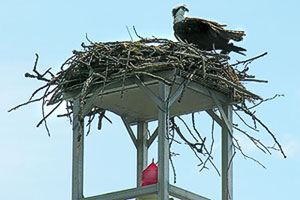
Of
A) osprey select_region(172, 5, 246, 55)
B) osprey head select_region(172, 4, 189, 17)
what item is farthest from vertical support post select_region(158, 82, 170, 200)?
osprey head select_region(172, 4, 189, 17)

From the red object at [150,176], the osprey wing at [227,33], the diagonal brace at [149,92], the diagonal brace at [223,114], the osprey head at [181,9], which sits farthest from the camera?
the osprey head at [181,9]

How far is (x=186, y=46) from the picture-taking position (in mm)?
8641

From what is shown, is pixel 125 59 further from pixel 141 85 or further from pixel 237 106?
pixel 237 106

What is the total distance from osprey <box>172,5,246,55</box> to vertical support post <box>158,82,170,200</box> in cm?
116

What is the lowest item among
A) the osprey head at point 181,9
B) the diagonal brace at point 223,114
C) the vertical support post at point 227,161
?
the vertical support post at point 227,161

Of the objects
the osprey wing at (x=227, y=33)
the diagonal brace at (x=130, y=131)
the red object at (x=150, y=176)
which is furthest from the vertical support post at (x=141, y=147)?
the osprey wing at (x=227, y=33)

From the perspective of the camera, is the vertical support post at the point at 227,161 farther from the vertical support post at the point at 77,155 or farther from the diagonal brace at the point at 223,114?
the vertical support post at the point at 77,155

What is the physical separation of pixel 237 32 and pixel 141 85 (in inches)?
56.0

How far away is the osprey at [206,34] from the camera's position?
372 inches

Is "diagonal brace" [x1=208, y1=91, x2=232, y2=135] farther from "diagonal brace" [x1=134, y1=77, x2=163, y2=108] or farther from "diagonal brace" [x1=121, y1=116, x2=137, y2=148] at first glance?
"diagonal brace" [x1=121, y1=116, x2=137, y2=148]

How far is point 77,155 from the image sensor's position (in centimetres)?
874

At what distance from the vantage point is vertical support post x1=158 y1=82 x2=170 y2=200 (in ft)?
26.2

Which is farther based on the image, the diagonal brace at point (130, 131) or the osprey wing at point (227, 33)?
the diagonal brace at point (130, 131)

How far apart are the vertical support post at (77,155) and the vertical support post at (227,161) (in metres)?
1.30
